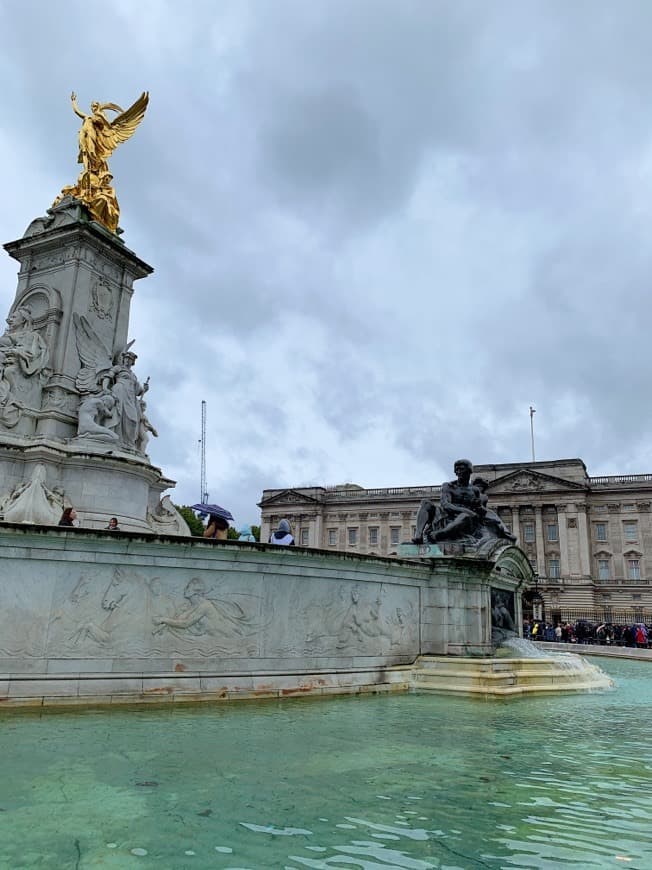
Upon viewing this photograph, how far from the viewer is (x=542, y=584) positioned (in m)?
82.0

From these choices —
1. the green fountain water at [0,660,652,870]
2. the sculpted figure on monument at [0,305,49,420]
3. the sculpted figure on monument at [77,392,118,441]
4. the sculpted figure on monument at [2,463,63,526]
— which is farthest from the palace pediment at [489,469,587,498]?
the green fountain water at [0,660,652,870]

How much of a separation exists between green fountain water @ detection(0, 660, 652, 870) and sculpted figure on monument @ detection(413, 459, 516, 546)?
5.28 metres

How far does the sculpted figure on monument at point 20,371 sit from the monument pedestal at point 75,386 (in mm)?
21

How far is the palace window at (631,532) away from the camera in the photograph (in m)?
82.2

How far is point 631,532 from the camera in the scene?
271 ft

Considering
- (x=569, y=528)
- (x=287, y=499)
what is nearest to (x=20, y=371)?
(x=569, y=528)

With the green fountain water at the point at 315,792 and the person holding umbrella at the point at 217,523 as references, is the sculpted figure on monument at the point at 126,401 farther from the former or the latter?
the green fountain water at the point at 315,792

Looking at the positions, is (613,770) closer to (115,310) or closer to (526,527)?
(115,310)

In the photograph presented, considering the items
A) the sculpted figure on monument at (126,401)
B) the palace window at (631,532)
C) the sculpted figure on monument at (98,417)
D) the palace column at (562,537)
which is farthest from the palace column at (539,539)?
the sculpted figure on monument at (98,417)

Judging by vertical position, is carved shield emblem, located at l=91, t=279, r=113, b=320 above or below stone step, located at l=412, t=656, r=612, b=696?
above

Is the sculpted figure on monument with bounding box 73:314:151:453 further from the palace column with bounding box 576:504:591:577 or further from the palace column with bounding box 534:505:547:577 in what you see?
the palace column with bounding box 534:505:547:577

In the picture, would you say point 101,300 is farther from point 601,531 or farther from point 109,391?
point 601,531

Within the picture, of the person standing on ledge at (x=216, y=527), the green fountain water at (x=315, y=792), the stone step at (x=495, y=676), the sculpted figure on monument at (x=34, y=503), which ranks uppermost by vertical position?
the sculpted figure on monument at (x=34, y=503)

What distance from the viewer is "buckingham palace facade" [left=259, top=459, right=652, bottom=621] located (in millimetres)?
80312
